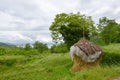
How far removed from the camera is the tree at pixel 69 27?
36.9 metres

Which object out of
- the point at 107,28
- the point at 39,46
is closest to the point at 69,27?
the point at 107,28

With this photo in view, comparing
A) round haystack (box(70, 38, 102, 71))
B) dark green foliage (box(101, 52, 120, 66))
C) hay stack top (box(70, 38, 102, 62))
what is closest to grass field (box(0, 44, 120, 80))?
dark green foliage (box(101, 52, 120, 66))

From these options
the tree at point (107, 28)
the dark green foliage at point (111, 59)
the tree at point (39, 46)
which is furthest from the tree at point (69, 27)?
the tree at point (39, 46)

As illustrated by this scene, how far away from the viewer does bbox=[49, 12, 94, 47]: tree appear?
36.9 m

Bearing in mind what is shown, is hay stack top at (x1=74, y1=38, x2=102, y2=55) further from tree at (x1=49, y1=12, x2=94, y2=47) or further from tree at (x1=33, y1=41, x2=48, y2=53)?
tree at (x1=33, y1=41, x2=48, y2=53)

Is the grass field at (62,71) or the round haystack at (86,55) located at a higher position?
the round haystack at (86,55)

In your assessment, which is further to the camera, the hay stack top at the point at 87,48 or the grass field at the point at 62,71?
the hay stack top at the point at 87,48

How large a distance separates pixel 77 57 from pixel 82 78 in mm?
5428

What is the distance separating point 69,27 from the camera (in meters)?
36.9

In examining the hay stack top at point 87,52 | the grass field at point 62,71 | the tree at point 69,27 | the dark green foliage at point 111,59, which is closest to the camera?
the grass field at point 62,71

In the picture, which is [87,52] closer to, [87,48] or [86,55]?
[86,55]

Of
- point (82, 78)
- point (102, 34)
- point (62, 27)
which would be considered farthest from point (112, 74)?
point (102, 34)

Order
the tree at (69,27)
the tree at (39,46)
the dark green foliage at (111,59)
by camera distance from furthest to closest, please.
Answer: the tree at (39,46) < the tree at (69,27) < the dark green foliage at (111,59)

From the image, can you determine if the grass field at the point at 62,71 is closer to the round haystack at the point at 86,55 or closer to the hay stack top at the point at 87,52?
the round haystack at the point at 86,55
